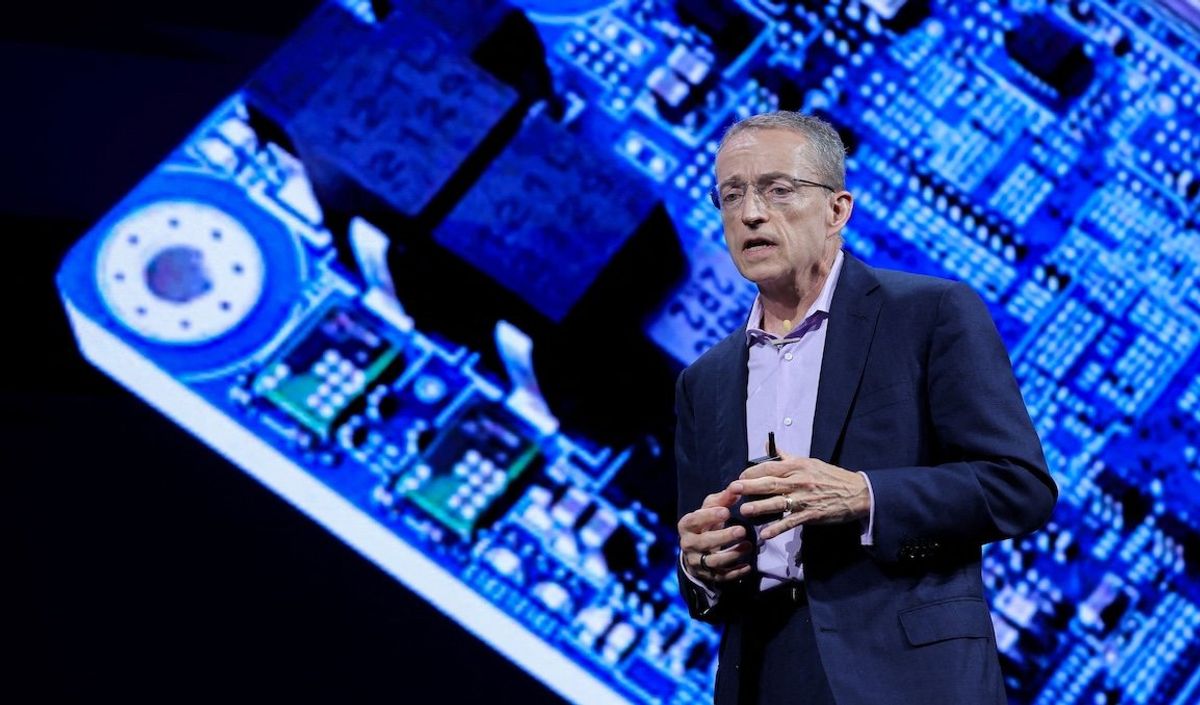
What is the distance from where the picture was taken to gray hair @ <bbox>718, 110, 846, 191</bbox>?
44.9 inches

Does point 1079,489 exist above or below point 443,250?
above

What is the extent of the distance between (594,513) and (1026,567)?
0.87 metres

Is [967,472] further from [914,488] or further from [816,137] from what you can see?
[816,137]

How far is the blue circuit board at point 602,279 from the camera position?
2217mm

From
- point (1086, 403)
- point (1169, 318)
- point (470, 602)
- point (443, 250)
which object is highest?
point (1169, 318)

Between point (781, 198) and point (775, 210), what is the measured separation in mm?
16

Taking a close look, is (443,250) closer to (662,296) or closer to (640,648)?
(662,296)

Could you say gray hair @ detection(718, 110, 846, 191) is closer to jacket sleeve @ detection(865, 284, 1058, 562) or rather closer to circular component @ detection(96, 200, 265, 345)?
jacket sleeve @ detection(865, 284, 1058, 562)

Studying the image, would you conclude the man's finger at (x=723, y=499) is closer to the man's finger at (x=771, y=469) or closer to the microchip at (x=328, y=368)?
the man's finger at (x=771, y=469)

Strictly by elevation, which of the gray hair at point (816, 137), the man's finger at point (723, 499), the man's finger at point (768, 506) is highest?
the gray hair at point (816, 137)

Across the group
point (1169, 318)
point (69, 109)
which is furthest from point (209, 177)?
point (1169, 318)

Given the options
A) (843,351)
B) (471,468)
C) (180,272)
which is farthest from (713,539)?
(180,272)

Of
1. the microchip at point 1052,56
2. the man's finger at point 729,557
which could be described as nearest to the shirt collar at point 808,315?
the man's finger at point 729,557

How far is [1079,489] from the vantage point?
234 centimetres
